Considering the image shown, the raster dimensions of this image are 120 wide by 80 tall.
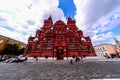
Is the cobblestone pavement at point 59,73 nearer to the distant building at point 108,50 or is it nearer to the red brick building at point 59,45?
the red brick building at point 59,45

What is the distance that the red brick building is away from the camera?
37.1m

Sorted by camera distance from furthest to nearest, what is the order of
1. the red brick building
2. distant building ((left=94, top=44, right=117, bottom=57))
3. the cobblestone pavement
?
distant building ((left=94, top=44, right=117, bottom=57)), the red brick building, the cobblestone pavement

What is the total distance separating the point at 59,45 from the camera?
3722cm

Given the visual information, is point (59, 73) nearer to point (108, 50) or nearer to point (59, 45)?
point (59, 45)

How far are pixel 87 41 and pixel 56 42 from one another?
1342 centimetres

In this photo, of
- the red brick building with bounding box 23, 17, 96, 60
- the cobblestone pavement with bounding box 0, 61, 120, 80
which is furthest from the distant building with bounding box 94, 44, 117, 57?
the cobblestone pavement with bounding box 0, 61, 120, 80

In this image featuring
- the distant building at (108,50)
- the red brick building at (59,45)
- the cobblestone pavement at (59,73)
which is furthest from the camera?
the distant building at (108,50)

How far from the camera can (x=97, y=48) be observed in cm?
7644

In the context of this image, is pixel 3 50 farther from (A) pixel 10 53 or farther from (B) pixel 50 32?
(B) pixel 50 32

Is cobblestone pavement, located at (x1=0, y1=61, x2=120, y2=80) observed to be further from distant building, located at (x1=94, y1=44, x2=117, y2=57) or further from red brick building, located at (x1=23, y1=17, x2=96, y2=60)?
distant building, located at (x1=94, y1=44, x2=117, y2=57)

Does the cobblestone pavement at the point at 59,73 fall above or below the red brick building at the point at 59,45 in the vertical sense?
below

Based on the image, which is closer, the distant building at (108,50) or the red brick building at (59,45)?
the red brick building at (59,45)

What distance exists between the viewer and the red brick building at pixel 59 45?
37125mm

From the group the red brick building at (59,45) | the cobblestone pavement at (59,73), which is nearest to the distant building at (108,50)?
the red brick building at (59,45)
